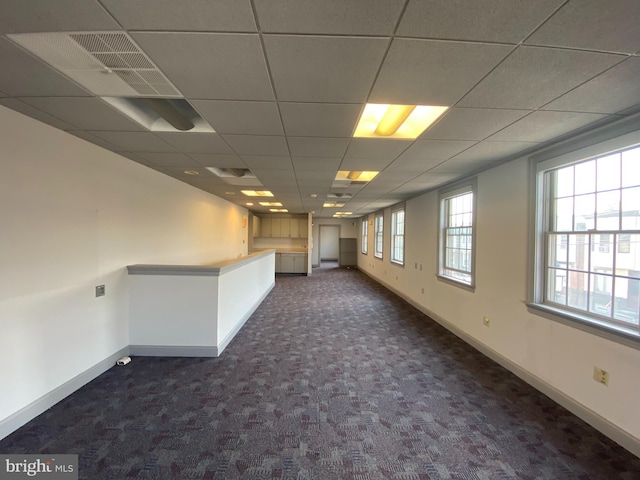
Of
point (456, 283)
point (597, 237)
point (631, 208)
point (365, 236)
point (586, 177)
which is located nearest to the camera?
point (631, 208)

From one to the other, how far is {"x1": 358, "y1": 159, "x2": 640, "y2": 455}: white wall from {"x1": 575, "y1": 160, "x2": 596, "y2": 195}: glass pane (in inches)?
16.6

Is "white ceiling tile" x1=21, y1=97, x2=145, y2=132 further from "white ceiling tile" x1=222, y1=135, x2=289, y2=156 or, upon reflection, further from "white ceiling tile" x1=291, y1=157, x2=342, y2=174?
"white ceiling tile" x1=291, y1=157, x2=342, y2=174

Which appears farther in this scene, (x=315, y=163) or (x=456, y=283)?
(x=456, y=283)

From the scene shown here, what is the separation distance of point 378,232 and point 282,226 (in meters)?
3.94

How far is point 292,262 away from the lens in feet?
31.7

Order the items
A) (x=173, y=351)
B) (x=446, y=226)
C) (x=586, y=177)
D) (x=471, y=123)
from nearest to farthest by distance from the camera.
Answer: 1. (x=471, y=123)
2. (x=586, y=177)
3. (x=173, y=351)
4. (x=446, y=226)

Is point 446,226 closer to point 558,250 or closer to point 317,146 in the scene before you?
point 558,250

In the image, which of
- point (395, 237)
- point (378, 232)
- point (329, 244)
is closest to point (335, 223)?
point (329, 244)

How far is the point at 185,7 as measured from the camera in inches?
41.4

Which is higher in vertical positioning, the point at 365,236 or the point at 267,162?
the point at 267,162

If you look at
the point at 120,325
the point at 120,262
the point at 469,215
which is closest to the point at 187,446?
the point at 120,325

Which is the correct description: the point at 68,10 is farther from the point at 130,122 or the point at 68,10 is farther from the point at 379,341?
the point at 379,341

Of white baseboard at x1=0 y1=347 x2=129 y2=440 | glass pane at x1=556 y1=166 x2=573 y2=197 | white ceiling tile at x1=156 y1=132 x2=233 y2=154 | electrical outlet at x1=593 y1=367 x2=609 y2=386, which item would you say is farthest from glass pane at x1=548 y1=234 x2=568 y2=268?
white baseboard at x1=0 y1=347 x2=129 y2=440

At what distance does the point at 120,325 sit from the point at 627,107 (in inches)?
195
